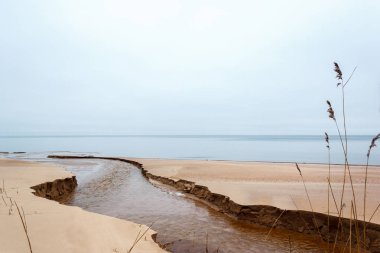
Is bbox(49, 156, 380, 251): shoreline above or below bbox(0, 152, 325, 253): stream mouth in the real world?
above

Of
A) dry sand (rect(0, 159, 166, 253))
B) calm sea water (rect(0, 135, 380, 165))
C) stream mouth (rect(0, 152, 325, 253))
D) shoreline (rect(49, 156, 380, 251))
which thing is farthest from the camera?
calm sea water (rect(0, 135, 380, 165))

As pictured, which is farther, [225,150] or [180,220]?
[225,150]

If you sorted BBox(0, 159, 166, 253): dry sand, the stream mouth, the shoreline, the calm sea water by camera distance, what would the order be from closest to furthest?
1. BBox(0, 159, 166, 253): dry sand
2. the shoreline
3. the stream mouth
4. the calm sea water

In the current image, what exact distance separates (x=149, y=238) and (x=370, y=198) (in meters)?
8.52

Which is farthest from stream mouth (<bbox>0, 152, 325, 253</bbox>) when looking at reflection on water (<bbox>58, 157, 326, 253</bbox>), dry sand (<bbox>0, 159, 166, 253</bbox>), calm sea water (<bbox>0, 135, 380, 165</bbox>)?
calm sea water (<bbox>0, 135, 380, 165</bbox>)

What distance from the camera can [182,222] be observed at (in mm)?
8398

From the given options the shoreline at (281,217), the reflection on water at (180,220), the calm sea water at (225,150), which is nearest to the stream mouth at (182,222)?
the reflection on water at (180,220)

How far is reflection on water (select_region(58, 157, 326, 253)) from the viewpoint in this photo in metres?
6.62

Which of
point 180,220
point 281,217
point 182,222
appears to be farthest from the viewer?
point 180,220

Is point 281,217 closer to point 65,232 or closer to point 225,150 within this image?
point 65,232

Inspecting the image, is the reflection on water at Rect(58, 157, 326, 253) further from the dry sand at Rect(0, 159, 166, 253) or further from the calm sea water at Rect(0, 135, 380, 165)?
the calm sea water at Rect(0, 135, 380, 165)

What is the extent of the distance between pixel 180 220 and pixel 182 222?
215mm

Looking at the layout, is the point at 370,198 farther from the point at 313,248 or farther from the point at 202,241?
the point at 202,241

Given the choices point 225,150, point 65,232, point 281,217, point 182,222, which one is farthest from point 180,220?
point 225,150
